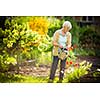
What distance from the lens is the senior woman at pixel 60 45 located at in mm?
3777

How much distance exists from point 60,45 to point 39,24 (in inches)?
11.5

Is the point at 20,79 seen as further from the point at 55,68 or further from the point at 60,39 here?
the point at 60,39

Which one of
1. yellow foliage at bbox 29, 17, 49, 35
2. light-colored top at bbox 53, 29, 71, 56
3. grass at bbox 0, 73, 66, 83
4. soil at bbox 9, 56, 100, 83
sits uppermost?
yellow foliage at bbox 29, 17, 49, 35

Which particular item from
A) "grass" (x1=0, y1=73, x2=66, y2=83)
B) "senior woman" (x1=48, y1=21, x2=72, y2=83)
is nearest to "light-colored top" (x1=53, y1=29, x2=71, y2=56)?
"senior woman" (x1=48, y1=21, x2=72, y2=83)

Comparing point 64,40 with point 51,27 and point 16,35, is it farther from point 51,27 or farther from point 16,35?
point 16,35

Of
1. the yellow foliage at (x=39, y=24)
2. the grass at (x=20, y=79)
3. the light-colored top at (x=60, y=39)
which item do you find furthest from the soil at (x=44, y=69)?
the yellow foliage at (x=39, y=24)

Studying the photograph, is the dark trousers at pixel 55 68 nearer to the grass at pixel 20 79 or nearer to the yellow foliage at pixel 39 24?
the grass at pixel 20 79

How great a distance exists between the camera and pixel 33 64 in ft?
12.4

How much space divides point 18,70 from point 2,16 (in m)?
0.55

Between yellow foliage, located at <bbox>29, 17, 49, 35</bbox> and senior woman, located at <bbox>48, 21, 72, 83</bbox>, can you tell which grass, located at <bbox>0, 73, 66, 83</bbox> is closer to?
senior woman, located at <bbox>48, 21, 72, 83</bbox>

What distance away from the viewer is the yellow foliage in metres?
3.77

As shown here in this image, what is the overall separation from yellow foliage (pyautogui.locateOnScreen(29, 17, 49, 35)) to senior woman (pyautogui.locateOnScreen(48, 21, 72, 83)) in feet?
0.39
